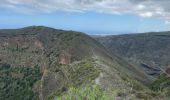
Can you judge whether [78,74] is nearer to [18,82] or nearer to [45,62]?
[18,82]

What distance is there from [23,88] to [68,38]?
98.6 feet

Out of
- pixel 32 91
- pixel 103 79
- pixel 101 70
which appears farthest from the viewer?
pixel 32 91

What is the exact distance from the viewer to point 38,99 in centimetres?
9794

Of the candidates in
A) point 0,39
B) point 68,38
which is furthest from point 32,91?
point 0,39

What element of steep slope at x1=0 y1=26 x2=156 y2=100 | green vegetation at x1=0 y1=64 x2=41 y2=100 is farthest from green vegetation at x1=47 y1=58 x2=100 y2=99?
green vegetation at x1=0 y1=64 x2=41 y2=100

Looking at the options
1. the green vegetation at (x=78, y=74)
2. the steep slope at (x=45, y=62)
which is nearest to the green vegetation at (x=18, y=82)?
the steep slope at (x=45, y=62)

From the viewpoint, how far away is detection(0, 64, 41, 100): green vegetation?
108438 millimetres

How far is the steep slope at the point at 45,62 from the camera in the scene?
301ft

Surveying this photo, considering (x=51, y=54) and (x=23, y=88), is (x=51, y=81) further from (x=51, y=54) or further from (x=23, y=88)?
(x=51, y=54)

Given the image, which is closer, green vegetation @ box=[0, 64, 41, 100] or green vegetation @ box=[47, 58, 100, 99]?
green vegetation @ box=[47, 58, 100, 99]

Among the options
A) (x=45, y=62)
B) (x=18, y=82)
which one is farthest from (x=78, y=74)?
(x=45, y=62)

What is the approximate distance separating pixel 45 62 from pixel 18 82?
36.5ft

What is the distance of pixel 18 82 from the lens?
116875mm

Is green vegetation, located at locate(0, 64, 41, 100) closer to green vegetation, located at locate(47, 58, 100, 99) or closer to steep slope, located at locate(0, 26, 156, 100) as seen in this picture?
steep slope, located at locate(0, 26, 156, 100)
